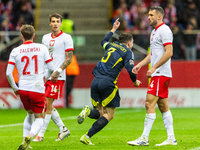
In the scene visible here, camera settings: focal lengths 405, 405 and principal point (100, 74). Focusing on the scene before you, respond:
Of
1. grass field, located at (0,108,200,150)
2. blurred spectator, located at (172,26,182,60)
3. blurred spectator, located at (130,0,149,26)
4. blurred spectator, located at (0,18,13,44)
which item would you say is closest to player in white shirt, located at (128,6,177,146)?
grass field, located at (0,108,200,150)

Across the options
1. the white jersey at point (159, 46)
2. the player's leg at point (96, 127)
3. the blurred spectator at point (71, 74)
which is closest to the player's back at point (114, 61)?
the white jersey at point (159, 46)

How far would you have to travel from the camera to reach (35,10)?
68.6ft

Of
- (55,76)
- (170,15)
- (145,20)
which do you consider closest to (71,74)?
(145,20)

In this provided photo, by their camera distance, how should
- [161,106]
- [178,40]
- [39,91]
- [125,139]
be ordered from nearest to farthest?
[39,91] < [161,106] < [125,139] < [178,40]

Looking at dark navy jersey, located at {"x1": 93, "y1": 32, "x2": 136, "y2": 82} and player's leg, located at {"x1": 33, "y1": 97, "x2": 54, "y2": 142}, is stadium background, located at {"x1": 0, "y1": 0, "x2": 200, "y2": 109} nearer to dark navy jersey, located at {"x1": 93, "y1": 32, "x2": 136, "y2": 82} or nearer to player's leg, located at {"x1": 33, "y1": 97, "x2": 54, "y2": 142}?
player's leg, located at {"x1": 33, "y1": 97, "x2": 54, "y2": 142}

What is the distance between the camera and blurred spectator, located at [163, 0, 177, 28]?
53.3 ft

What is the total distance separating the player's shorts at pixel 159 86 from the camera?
6.61 meters

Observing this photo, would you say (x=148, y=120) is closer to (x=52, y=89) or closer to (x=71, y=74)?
(x=52, y=89)

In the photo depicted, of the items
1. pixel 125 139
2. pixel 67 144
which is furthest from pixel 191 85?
pixel 67 144

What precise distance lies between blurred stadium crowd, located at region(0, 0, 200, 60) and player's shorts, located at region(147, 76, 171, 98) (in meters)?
8.05

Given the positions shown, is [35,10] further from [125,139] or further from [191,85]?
[125,139]

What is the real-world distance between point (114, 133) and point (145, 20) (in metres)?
9.50

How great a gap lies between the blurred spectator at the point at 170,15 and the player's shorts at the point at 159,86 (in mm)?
9756

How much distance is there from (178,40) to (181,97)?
208 cm
